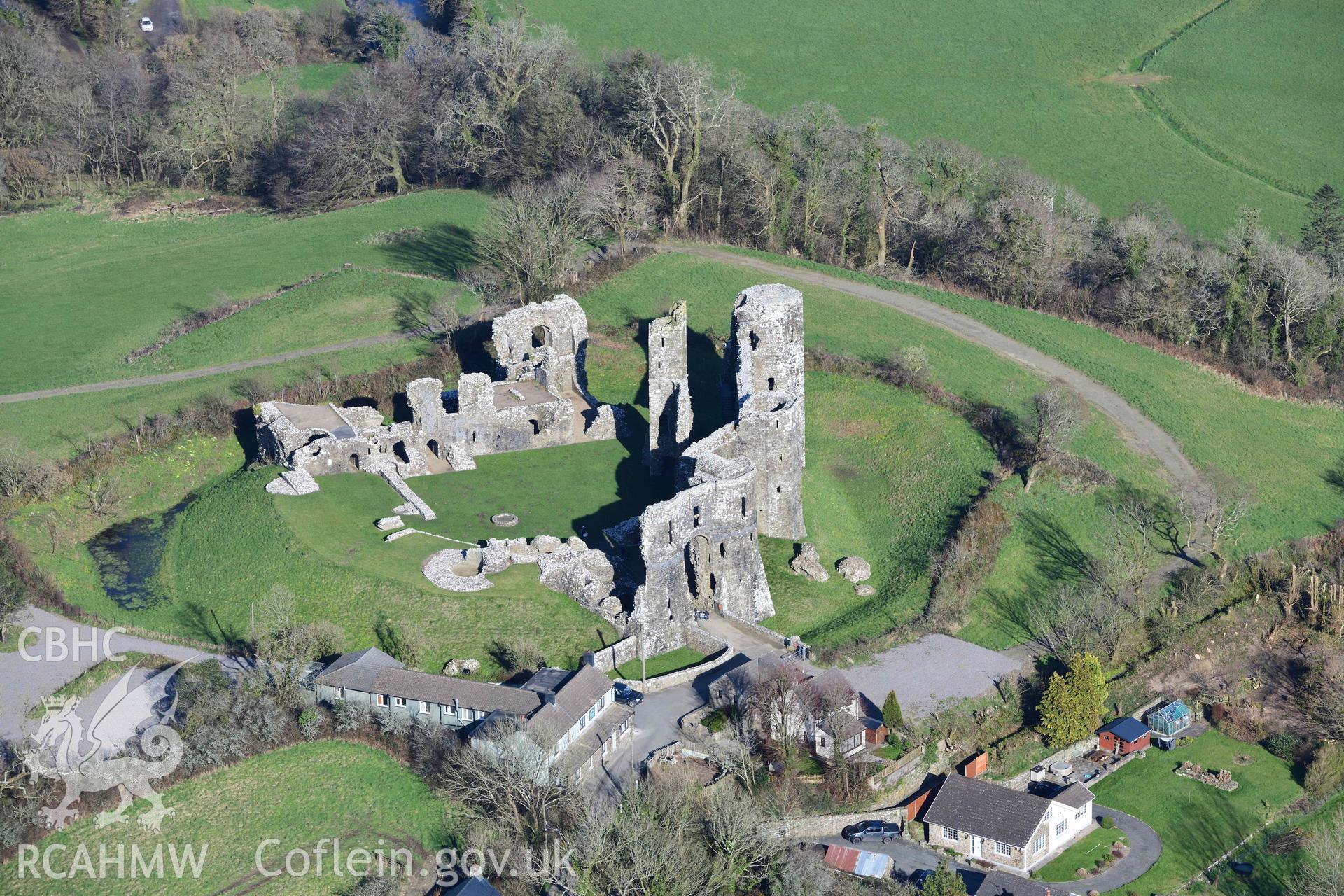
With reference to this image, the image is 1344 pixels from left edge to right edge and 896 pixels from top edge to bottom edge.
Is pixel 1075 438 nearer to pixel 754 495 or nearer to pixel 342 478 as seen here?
pixel 754 495

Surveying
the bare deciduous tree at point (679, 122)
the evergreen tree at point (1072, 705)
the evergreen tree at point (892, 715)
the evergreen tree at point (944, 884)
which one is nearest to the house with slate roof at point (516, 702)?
the evergreen tree at point (892, 715)

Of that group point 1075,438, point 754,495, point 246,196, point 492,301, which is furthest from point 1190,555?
point 246,196

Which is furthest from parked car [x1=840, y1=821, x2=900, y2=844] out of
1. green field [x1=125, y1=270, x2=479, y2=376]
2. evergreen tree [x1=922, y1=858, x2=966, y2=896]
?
green field [x1=125, y1=270, x2=479, y2=376]

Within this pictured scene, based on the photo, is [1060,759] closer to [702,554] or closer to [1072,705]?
[1072,705]

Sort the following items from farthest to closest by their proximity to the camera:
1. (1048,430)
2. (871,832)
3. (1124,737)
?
1. (1048,430)
2. (1124,737)
3. (871,832)

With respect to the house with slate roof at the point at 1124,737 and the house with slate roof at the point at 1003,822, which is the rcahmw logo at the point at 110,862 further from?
the house with slate roof at the point at 1124,737

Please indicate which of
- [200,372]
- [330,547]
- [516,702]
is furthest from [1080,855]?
[200,372]
